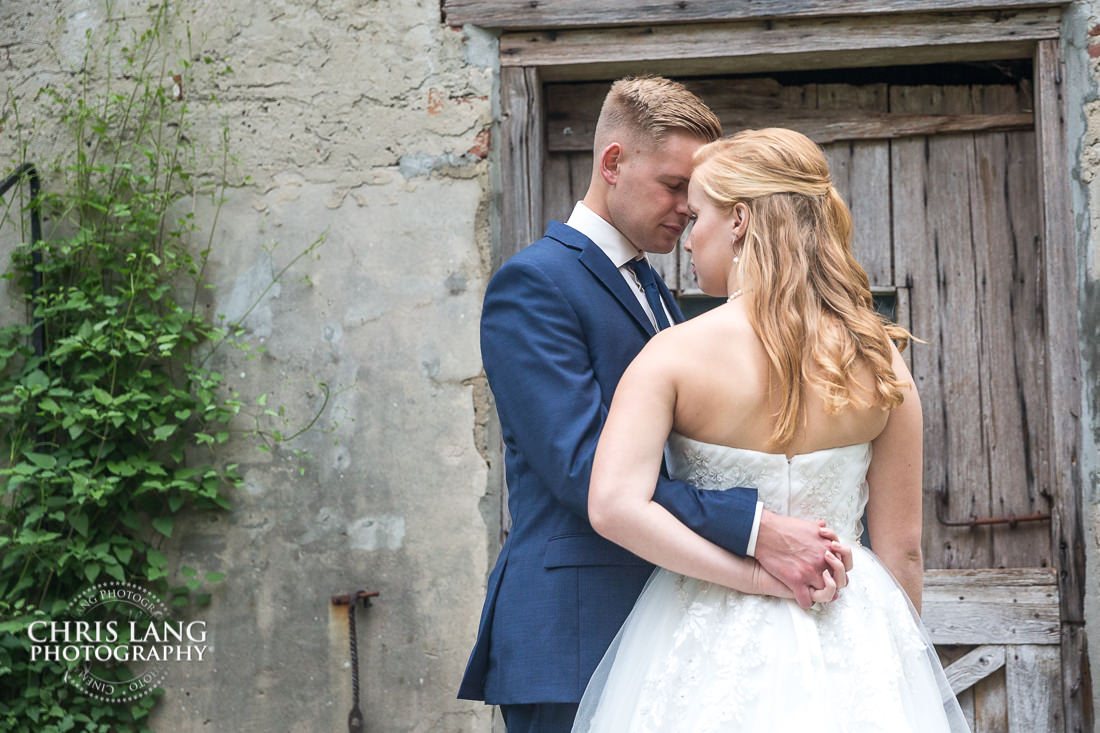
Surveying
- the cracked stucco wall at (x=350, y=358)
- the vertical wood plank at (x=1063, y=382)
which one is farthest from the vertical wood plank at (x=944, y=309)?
the cracked stucco wall at (x=350, y=358)

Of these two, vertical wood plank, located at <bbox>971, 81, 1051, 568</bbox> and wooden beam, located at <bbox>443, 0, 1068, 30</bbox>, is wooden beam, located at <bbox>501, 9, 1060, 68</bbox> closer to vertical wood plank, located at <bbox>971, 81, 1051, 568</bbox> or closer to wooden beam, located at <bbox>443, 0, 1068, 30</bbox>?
wooden beam, located at <bbox>443, 0, 1068, 30</bbox>

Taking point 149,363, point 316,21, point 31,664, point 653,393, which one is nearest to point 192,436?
point 149,363

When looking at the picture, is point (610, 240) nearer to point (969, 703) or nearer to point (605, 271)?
point (605, 271)

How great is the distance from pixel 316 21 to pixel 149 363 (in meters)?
1.36

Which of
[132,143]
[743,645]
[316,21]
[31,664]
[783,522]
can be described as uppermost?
[316,21]

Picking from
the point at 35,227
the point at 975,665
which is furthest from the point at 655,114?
the point at 35,227

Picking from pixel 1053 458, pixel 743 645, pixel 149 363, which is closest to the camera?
pixel 743 645

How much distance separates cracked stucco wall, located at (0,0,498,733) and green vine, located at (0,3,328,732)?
9cm

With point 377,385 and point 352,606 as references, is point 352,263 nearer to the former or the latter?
point 377,385

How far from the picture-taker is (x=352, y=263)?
3.53 metres

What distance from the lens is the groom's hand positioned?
171 cm

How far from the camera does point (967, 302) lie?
3549mm

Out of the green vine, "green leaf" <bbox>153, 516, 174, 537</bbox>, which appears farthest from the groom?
"green leaf" <bbox>153, 516, 174, 537</bbox>

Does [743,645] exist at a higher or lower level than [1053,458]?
lower
